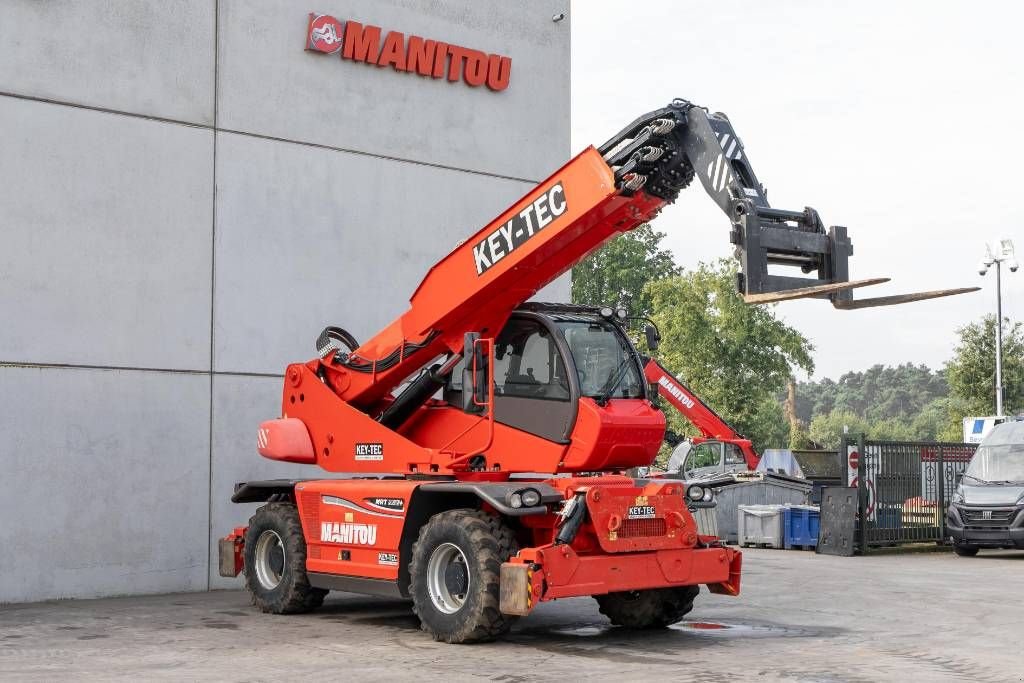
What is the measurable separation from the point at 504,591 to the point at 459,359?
276 centimetres

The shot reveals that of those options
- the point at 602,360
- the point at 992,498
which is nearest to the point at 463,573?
the point at 602,360

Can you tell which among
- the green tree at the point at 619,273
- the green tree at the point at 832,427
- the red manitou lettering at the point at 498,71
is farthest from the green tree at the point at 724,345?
the green tree at the point at 832,427

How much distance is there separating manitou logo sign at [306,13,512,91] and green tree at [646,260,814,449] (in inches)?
1509

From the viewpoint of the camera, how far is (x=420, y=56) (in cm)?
1759

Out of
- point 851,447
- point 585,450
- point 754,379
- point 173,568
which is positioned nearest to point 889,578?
point 851,447

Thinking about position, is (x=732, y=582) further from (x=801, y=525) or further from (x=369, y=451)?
(x=801, y=525)

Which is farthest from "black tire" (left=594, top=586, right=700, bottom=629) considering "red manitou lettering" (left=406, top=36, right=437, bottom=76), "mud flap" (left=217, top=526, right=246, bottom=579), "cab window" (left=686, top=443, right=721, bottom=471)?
"cab window" (left=686, top=443, right=721, bottom=471)

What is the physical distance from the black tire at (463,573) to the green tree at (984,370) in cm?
4461

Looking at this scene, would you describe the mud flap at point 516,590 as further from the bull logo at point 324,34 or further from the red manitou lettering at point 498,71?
the red manitou lettering at point 498,71

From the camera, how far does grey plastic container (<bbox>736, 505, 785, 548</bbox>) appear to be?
23.6 m

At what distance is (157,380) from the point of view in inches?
597

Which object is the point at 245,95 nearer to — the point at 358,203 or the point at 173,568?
the point at 358,203

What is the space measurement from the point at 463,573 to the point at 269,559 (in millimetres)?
3270

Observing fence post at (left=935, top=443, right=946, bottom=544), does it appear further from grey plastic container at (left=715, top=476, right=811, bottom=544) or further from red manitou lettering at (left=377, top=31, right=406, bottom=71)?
red manitou lettering at (left=377, top=31, right=406, bottom=71)
